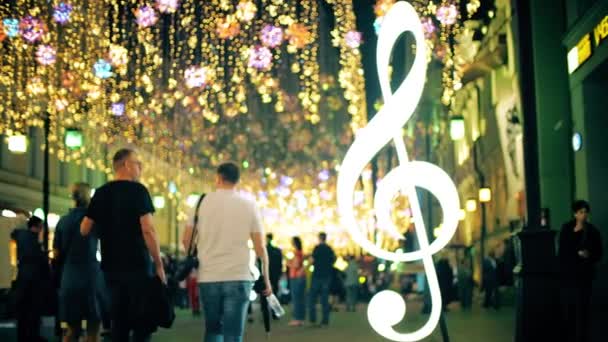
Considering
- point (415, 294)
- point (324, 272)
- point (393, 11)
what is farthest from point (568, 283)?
point (415, 294)

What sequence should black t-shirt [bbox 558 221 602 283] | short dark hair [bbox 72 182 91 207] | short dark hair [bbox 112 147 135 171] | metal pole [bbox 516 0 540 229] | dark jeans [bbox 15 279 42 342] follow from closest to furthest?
short dark hair [bbox 112 147 135 171] < metal pole [bbox 516 0 540 229] < short dark hair [bbox 72 182 91 207] < black t-shirt [bbox 558 221 602 283] < dark jeans [bbox 15 279 42 342]

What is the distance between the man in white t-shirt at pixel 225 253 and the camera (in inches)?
362

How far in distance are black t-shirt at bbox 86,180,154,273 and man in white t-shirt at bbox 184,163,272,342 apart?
0.70 meters

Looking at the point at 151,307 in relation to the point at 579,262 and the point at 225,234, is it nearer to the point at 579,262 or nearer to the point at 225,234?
the point at 225,234

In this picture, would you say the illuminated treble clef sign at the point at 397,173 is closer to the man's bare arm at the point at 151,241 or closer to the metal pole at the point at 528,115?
the metal pole at the point at 528,115

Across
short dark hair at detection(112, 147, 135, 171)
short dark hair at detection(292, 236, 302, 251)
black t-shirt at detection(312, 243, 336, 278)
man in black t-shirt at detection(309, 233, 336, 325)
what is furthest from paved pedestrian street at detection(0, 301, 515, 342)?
short dark hair at detection(112, 147, 135, 171)

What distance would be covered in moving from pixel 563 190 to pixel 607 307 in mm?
5807

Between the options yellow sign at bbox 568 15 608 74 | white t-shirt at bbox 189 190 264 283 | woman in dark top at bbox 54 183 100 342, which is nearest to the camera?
white t-shirt at bbox 189 190 264 283

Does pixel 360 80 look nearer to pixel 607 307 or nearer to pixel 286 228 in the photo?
pixel 607 307

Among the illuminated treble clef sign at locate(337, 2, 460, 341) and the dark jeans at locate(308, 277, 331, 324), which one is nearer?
the illuminated treble clef sign at locate(337, 2, 460, 341)

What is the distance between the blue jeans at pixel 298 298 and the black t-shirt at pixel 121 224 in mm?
15608

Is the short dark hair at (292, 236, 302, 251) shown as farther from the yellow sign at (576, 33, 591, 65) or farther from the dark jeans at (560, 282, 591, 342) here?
the dark jeans at (560, 282, 591, 342)

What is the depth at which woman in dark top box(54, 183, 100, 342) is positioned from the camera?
A: 11.3 metres

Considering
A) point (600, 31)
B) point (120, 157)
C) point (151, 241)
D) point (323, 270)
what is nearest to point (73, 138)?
point (323, 270)
